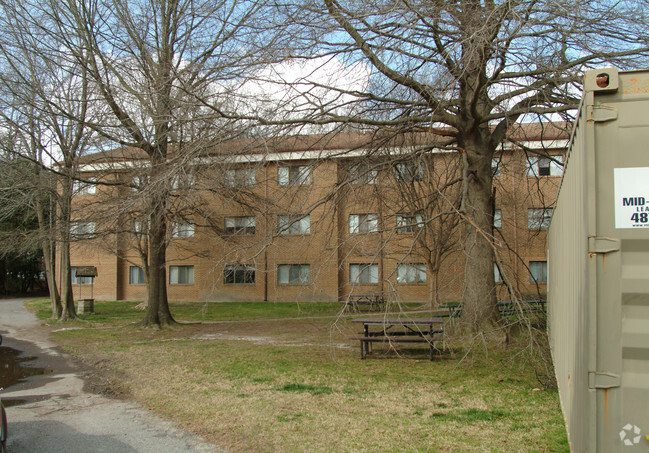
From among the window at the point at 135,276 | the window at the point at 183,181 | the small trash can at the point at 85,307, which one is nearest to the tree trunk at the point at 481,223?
the window at the point at 183,181

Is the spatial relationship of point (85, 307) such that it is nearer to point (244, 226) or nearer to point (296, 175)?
point (244, 226)

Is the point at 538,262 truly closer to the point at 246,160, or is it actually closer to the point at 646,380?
the point at 246,160

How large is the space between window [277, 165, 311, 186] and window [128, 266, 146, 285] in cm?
2827

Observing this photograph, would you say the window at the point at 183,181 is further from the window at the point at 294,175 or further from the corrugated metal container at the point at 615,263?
the corrugated metal container at the point at 615,263

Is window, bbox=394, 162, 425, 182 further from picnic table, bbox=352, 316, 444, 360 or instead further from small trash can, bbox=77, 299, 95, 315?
small trash can, bbox=77, 299, 95, 315

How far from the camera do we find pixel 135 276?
129ft

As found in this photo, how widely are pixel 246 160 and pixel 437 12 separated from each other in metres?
4.60

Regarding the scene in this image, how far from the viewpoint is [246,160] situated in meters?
11.4

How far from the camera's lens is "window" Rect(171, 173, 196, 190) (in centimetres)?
1062

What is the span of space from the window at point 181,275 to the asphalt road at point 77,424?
2677 cm

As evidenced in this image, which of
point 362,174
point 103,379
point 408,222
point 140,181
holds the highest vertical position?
point 140,181

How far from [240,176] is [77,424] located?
21.2 feet

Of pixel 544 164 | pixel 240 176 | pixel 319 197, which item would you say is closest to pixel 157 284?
pixel 319 197

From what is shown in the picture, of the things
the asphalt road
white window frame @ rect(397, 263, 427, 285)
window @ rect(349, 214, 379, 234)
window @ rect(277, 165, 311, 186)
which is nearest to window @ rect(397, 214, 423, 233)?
window @ rect(349, 214, 379, 234)
